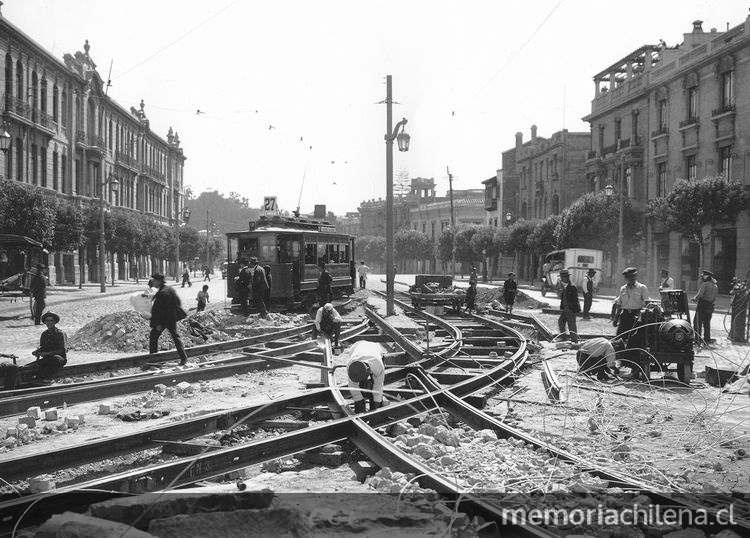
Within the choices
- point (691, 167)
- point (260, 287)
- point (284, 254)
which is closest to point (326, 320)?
point (260, 287)

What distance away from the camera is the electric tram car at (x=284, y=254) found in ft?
71.5

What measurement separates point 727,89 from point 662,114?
7459mm

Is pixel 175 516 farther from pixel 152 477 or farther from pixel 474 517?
pixel 474 517

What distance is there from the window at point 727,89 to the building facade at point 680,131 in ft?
0.18

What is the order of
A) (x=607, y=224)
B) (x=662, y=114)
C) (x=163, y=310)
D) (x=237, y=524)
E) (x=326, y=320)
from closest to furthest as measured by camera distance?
1. (x=237, y=524)
2. (x=163, y=310)
3. (x=326, y=320)
4. (x=607, y=224)
5. (x=662, y=114)

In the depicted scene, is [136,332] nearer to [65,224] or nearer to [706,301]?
[706,301]

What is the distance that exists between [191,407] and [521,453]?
4305mm

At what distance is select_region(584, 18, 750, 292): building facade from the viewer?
37094mm

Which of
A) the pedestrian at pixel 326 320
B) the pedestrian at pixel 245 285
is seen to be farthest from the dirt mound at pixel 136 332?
the pedestrian at pixel 326 320

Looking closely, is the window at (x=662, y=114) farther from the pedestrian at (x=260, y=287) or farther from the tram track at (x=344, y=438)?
the tram track at (x=344, y=438)

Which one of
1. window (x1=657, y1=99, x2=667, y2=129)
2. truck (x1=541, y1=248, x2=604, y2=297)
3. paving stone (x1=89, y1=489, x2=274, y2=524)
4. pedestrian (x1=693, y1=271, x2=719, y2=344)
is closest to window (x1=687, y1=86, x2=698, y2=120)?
window (x1=657, y1=99, x2=667, y2=129)

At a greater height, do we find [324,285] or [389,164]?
[389,164]

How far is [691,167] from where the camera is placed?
138ft

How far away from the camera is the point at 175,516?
4.18 meters
